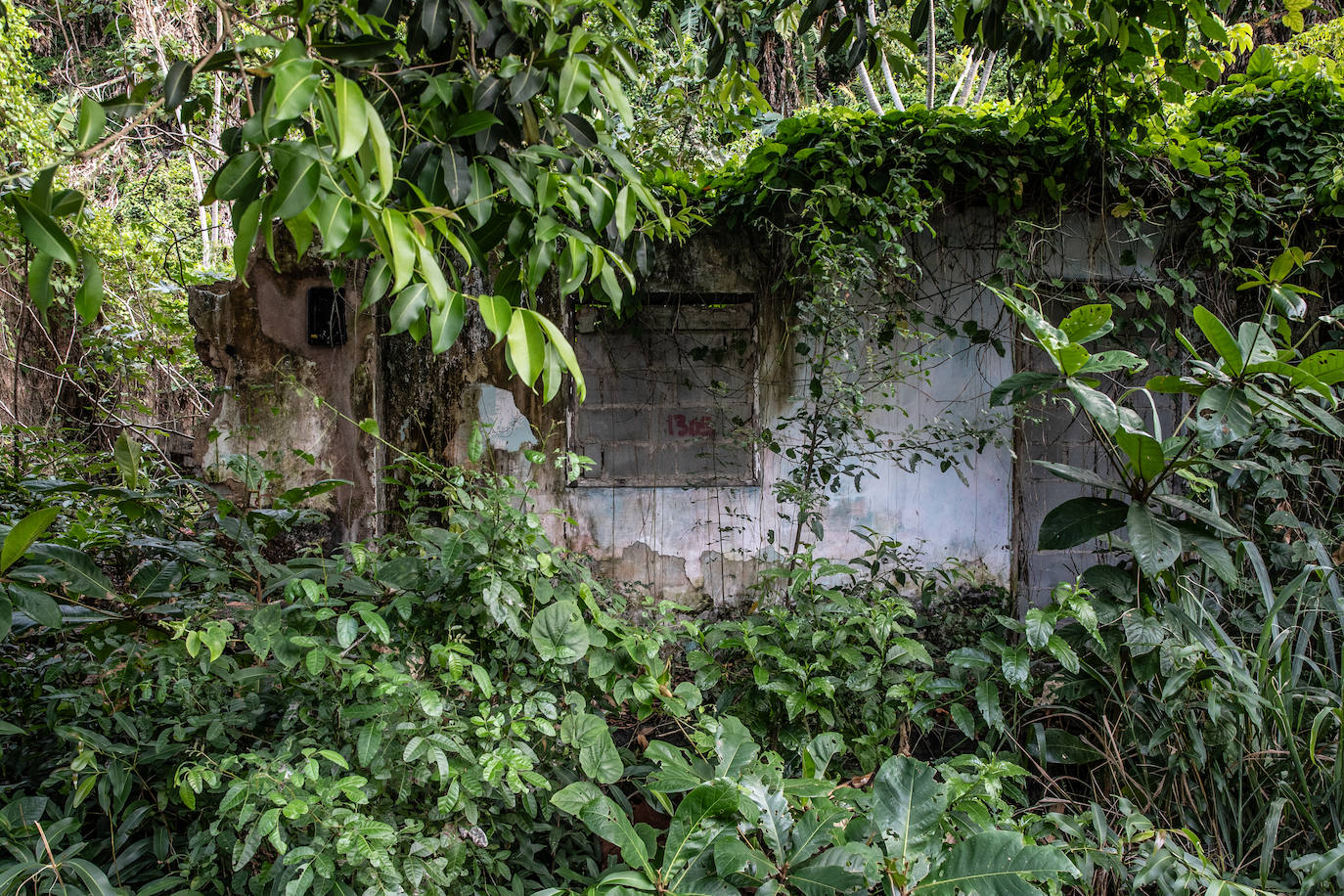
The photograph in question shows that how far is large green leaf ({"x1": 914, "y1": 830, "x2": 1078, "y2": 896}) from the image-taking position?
4.50ft

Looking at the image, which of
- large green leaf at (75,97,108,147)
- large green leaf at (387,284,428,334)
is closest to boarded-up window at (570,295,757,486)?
large green leaf at (387,284,428,334)

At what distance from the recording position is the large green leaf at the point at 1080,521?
2129 millimetres

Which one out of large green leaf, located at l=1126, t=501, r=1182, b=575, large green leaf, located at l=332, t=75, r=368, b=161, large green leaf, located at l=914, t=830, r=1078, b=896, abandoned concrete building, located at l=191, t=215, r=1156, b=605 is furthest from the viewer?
abandoned concrete building, located at l=191, t=215, r=1156, b=605

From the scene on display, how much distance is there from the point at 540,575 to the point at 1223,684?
1718 millimetres

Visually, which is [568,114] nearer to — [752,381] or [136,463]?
[136,463]

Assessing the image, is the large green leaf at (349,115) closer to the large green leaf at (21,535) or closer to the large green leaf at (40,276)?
the large green leaf at (40,276)

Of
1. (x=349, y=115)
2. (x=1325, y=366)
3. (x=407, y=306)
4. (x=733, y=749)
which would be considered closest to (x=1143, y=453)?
(x=1325, y=366)

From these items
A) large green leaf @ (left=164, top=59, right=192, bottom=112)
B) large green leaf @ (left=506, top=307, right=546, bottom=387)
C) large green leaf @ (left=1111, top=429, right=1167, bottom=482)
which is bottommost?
large green leaf @ (left=1111, top=429, right=1167, bottom=482)

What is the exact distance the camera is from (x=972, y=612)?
3846 mm

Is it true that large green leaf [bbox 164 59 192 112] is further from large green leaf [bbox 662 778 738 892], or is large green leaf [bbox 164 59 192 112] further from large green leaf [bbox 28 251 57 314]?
large green leaf [bbox 662 778 738 892]

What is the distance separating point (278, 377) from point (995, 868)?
11.1 feet

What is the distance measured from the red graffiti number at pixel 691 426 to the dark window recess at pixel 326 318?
164 centimetres

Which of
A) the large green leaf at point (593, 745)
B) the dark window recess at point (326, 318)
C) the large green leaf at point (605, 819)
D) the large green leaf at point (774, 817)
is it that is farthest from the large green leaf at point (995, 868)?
the dark window recess at point (326, 318)

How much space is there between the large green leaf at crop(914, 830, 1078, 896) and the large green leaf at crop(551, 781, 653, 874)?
0.50 metres
